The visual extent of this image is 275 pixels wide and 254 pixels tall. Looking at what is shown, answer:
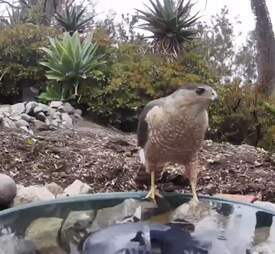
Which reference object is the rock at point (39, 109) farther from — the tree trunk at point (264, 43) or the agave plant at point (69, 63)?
the tree trunk at point (264, 43)

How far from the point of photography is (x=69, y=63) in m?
9.34

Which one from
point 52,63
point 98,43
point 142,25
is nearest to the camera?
point 52,63

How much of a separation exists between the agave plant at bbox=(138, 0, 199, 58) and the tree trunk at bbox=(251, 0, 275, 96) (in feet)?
4.68

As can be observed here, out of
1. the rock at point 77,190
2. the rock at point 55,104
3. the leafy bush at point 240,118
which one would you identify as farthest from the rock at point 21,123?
the rock at point 77,190

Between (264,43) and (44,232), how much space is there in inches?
378

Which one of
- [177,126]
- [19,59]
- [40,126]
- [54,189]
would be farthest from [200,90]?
[19,59]

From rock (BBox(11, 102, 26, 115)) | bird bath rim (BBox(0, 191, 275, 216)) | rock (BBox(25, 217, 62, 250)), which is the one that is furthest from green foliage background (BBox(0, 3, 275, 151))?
rock (BBox(25, 217, 62, 250))

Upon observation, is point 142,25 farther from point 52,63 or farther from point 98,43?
point 52,63

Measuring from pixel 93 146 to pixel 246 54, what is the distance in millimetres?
19414

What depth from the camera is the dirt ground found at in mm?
5223

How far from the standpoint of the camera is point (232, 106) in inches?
320

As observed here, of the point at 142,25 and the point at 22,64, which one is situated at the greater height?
the point at 142,25

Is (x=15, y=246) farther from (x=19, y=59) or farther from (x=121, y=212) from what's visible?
(x=19, y=59)

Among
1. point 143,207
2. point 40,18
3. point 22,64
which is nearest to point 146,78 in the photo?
point 22,64
